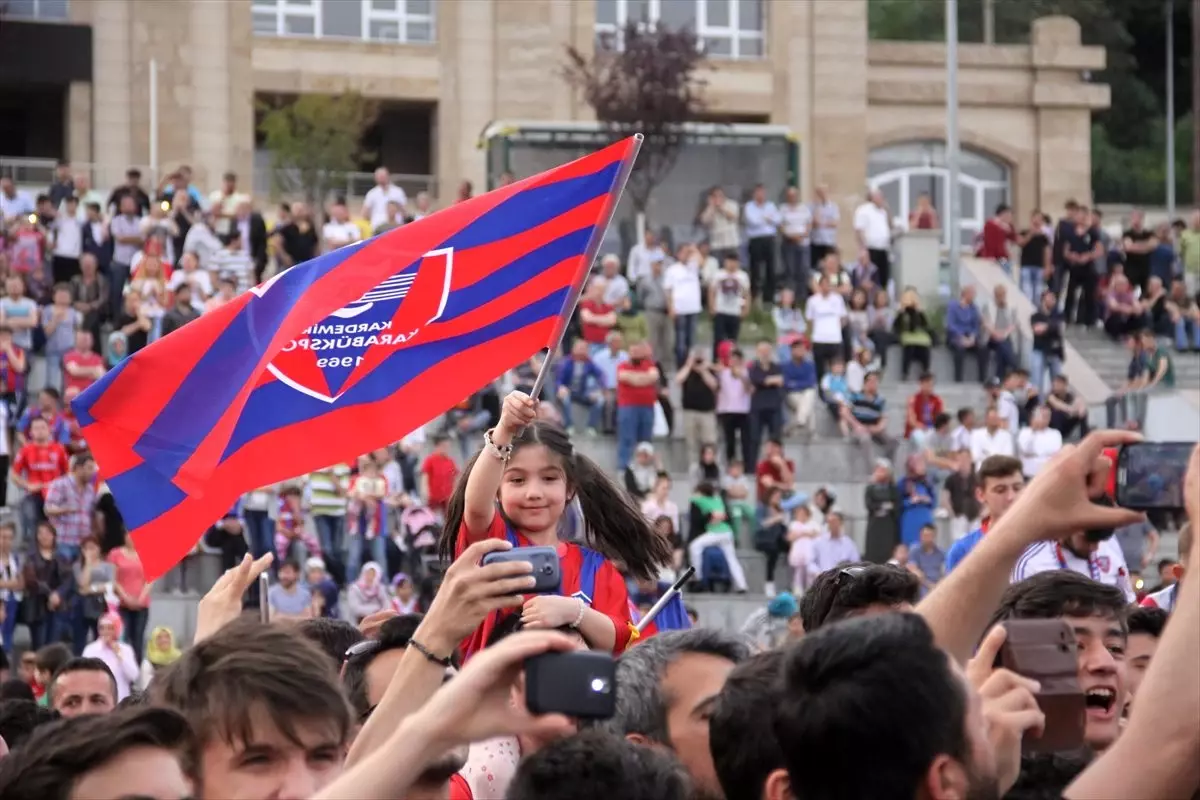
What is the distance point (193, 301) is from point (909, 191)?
2873 cm

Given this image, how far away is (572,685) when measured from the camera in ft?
10.9

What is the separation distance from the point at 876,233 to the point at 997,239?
9.97ft

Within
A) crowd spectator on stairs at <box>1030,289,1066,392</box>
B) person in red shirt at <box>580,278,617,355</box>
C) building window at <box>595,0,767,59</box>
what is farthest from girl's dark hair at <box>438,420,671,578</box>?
building window at <box>595,0,767,59</box>

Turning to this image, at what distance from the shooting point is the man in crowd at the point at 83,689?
313 inches

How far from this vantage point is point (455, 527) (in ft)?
21.5

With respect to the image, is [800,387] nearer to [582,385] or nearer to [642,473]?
[582,385]

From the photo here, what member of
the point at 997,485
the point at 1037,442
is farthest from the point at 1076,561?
the point at 1037,442

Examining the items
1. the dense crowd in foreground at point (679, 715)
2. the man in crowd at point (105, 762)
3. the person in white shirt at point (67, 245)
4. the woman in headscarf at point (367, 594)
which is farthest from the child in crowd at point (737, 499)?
the man in crowd at point (105, 762)

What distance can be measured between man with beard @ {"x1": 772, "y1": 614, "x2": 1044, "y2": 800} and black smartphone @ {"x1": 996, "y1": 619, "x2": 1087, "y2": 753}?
28mm

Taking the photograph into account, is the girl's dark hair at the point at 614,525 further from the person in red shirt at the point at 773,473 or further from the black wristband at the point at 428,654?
the person in red shirt at the point at 773,473

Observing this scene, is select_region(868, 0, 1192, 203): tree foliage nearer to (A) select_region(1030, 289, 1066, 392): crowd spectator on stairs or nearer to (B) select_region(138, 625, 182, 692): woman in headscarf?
(A) select_region(1030, 289, 1066, 392): crowd spectator on stairs

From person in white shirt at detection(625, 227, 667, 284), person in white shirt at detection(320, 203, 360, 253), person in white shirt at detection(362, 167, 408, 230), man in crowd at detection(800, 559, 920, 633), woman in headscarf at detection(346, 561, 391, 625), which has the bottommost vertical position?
woman in headscarf at detection(346, 561, 391, 625)

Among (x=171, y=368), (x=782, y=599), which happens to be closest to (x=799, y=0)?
(x=782, y=599)

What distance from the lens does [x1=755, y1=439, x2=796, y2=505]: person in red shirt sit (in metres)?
22.4
